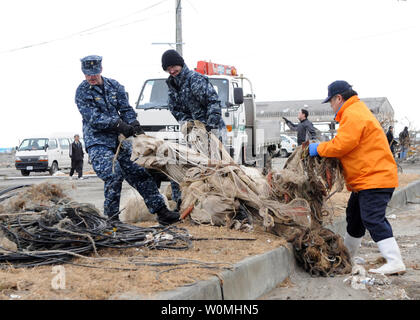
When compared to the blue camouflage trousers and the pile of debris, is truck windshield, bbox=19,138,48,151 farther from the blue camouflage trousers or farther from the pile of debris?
the pile of debris

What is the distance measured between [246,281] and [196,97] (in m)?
3.29

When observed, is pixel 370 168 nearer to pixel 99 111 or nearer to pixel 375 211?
pixel 375 211

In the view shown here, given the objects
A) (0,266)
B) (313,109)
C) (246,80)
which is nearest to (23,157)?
(246,80)

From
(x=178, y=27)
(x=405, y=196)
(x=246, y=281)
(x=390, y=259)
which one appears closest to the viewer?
Result: (x=246, y=281)

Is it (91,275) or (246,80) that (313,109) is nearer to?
(246,80)

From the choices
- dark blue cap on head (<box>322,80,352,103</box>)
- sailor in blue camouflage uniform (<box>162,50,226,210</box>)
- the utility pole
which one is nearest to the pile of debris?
sailor in blue camouflage uniform (<box>162,50,226,210</box>)

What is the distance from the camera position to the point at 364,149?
4.80 metres

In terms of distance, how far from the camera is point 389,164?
15.8ft

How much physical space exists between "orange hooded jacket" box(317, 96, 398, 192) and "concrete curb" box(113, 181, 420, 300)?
108cm

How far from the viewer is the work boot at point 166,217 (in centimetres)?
605

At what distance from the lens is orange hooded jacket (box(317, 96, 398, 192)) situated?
4723 mm

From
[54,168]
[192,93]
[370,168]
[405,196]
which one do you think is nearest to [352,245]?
[370,168]

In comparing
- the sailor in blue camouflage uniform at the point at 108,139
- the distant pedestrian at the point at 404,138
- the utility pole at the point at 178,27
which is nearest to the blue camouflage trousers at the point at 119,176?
the sailor in blue camouflage uniform at the point at 108,139

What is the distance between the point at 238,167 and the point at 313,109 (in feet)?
162
